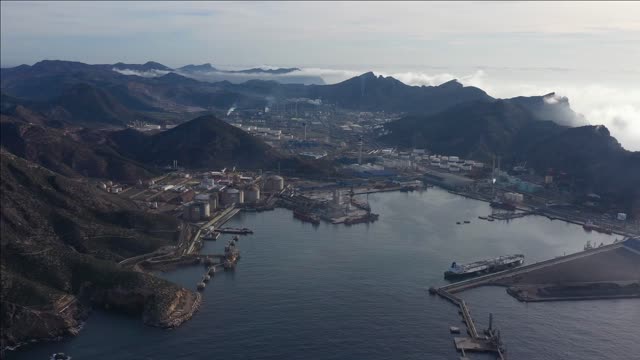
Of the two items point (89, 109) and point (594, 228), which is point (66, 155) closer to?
point (89, 109)

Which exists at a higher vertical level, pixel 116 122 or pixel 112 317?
pixel 116 122

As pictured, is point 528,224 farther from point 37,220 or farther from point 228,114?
point 228,114

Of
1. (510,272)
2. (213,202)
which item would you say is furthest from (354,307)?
(213,202)

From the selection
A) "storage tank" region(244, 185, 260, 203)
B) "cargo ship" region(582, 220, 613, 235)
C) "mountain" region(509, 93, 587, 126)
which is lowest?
"cargo ship" region(582, 220, 613, 235)

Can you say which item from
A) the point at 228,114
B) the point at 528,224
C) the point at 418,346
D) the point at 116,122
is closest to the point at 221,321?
the point at 418,346

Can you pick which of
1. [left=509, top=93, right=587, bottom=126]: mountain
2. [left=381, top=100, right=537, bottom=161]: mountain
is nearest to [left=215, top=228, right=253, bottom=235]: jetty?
[left=381, top=100, right=537, bottom=161]: mountain

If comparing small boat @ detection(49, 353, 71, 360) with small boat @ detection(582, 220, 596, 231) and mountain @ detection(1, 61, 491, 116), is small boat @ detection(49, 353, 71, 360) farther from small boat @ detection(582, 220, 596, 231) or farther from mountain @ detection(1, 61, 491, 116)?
mountain @ detection(1, 61, 491, 116)

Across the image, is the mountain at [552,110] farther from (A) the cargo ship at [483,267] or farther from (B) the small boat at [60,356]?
(B) the small boat at [60,356]
